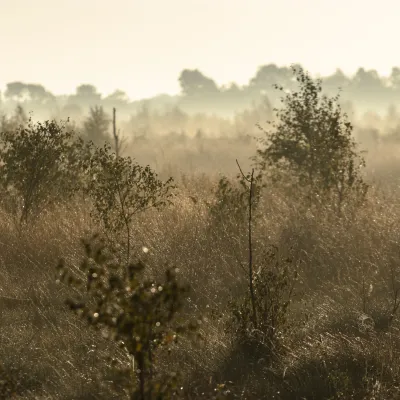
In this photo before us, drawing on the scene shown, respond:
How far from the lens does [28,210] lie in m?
11.4

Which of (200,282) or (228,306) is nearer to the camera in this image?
(228,306)

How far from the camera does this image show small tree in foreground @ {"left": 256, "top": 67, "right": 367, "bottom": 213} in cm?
1138

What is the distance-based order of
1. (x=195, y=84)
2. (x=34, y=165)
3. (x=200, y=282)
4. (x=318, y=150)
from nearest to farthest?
(x=200, y=282), (x=34, y=165), (x=318, y=150), (x=195, y=84)

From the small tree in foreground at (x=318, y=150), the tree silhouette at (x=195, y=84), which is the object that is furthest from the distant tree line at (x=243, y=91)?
the small tree in foreground at (x=318, y=150)

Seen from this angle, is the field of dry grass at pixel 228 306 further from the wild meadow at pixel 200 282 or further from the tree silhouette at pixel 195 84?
the tree silhouette at pixel 195 84

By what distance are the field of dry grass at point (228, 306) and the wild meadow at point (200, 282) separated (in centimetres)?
2

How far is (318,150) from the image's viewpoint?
11867 millimetres

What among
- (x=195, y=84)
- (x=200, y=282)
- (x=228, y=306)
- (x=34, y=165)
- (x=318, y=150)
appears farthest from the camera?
(x=195, y=84)

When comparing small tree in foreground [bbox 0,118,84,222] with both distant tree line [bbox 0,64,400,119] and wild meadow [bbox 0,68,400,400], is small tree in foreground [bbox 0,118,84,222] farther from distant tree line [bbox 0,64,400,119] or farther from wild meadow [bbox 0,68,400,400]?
distant tree line [bbox 0,64,400,119]

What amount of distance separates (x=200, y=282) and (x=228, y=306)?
48.6 inches

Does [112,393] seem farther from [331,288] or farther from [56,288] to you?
[331,288]

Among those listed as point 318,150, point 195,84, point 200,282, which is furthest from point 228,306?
point 195,84

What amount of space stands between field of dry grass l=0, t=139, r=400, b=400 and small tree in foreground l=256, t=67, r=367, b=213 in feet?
1.52

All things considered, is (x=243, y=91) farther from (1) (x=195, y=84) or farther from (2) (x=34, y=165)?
(2) (x=34, y=165)
